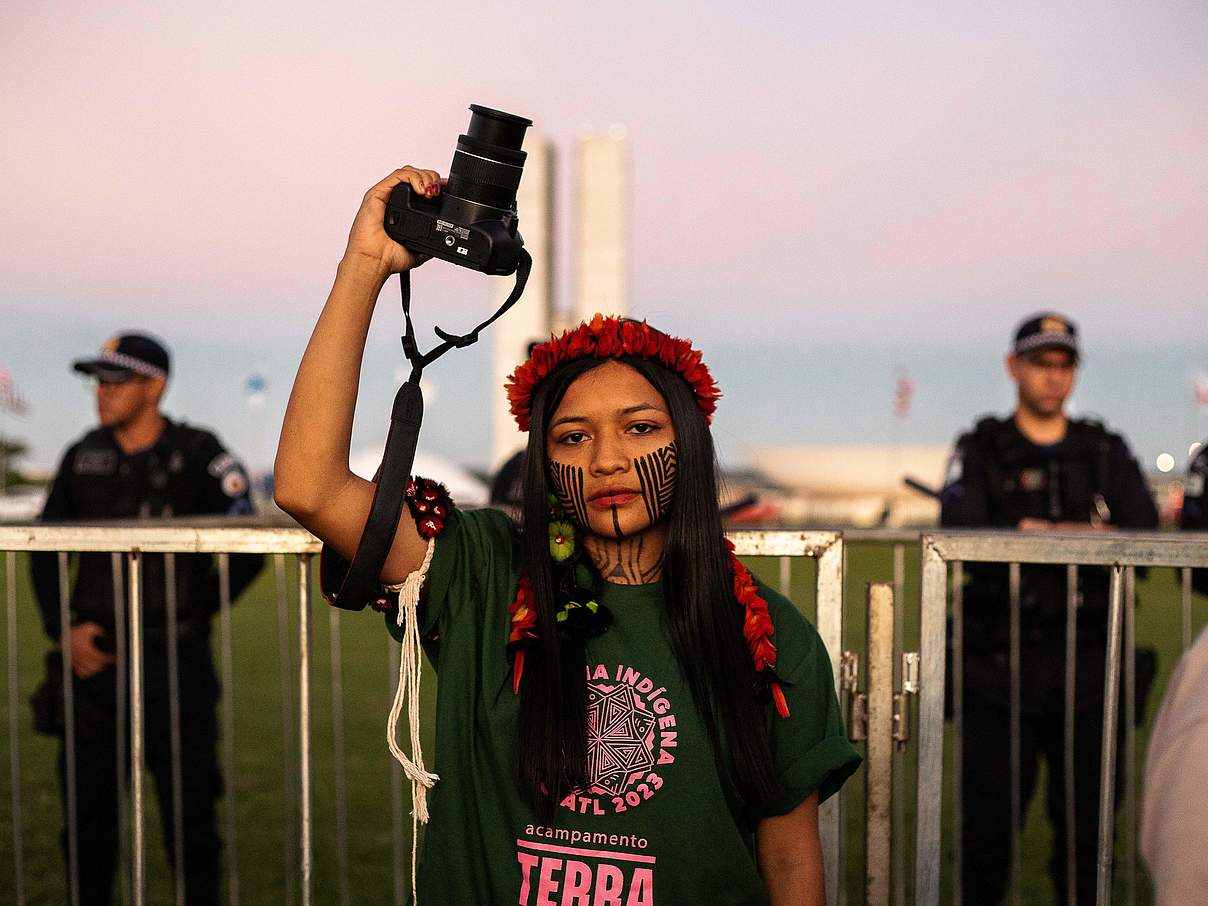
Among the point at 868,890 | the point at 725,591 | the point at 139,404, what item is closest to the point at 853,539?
the point at 868,890

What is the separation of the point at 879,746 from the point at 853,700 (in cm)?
12

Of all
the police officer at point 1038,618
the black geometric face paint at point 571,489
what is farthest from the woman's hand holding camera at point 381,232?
the police officer at point 1038,618

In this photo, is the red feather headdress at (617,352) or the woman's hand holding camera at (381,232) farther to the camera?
the red feather headdress at (617,352)

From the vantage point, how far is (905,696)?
2689 mm

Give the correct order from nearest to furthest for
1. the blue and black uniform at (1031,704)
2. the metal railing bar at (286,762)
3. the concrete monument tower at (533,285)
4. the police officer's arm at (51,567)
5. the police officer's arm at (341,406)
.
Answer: the police officer's arm at (341,406) < the metal railing bar at (286,762) < the blue and black uniform at (1031,704) < the police officer's arm at (51,567) < the concrete monument tower at (533,285)

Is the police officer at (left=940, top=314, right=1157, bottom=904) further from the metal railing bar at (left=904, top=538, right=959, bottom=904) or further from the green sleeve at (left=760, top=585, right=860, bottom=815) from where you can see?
the green sleeve at (left=760, top=585, right=860, bottom=815)

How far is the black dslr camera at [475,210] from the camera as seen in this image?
2.09m

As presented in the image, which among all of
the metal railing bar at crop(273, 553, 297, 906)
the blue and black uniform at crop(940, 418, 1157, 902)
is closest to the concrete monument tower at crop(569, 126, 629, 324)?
the metal railing bar at crop(273, 553, 297, 906)

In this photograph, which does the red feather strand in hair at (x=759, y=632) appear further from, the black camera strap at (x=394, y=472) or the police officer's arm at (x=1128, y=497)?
the police officer's arm at (x=1128, y=497)

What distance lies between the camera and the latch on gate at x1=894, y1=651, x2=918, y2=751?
105 inches

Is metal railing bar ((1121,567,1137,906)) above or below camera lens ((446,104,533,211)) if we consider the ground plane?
below

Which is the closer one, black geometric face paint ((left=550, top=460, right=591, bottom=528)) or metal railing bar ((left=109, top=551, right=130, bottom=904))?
black geometric face paint ((left=550, top=460, right=591, bottom=528))

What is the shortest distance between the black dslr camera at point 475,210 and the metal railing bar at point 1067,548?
1.25 m

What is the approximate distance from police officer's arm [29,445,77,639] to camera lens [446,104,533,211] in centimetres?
305
